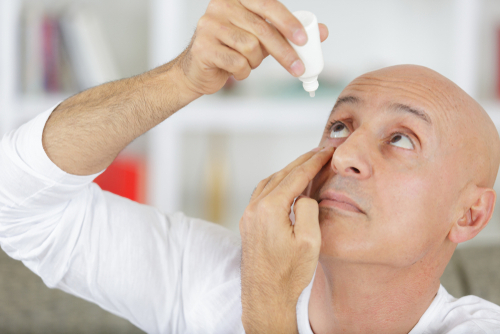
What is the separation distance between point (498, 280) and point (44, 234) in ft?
4.76

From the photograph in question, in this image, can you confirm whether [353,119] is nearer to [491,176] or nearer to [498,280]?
[491,176]

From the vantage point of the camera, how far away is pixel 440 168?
1147 millimetres

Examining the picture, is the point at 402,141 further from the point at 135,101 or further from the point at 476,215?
the point at 135,101

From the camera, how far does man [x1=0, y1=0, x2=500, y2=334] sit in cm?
108

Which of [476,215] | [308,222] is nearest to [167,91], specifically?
[308,222]

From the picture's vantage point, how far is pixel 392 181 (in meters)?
1.12

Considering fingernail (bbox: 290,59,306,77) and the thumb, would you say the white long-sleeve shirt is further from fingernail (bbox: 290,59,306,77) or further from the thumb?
fingernail (bbox: 290,59,306,77)

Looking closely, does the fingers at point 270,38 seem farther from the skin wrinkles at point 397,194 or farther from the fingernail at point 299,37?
the skin wrinkles at point 397,194

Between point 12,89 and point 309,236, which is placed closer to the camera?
point 309,236

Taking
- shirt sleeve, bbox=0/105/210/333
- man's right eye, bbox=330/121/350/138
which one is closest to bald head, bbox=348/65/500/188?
man's right eye, bbox=330/121/350/138

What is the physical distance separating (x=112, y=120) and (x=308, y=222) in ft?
1.68

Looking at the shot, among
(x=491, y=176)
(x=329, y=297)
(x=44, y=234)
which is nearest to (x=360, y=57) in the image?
(x=491, y=176)

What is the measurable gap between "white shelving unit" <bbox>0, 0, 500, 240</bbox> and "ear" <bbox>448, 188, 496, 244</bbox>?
1.36 m

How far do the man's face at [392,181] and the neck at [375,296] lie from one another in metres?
0.06
